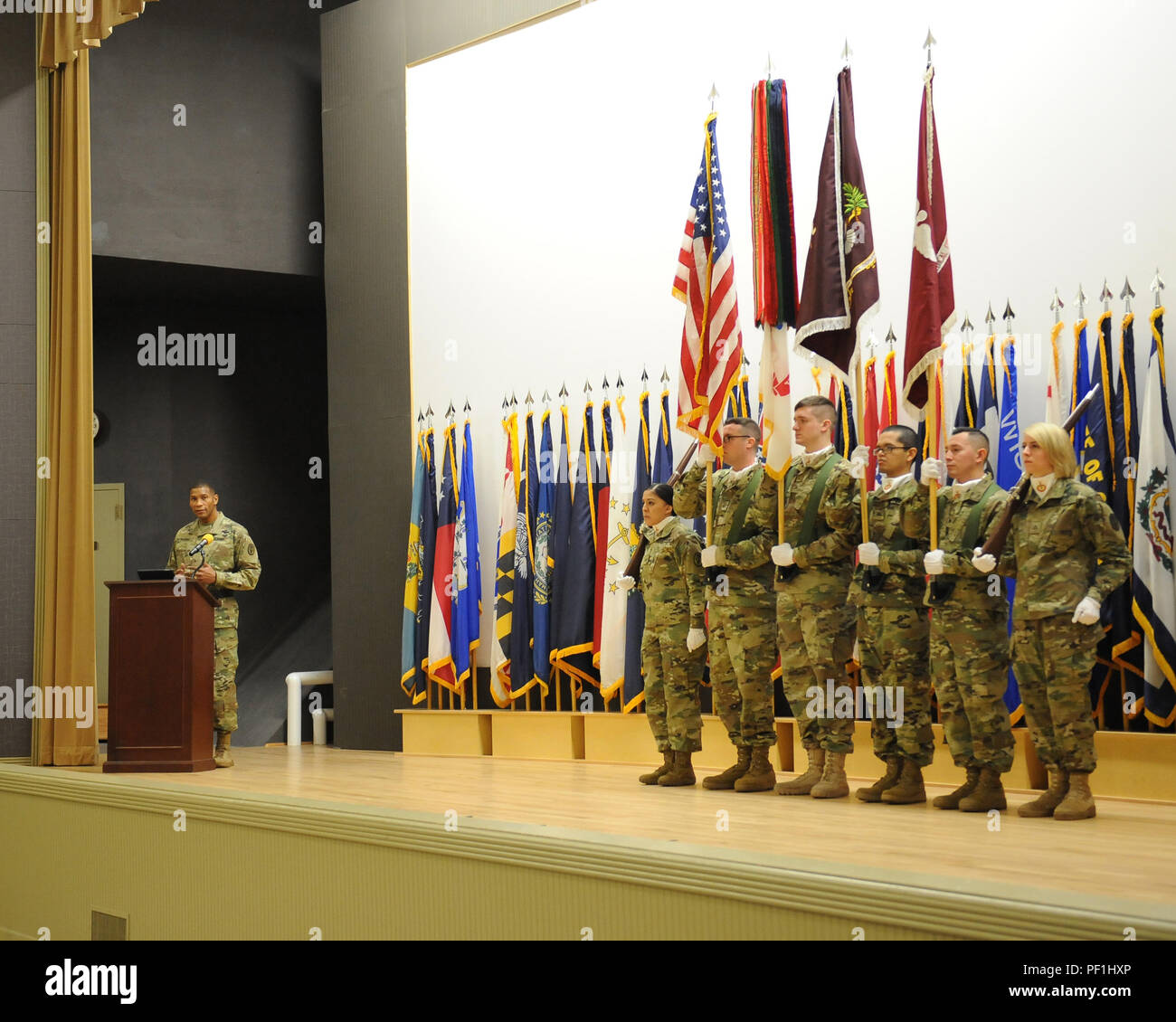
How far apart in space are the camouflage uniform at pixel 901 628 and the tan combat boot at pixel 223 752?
344 cm

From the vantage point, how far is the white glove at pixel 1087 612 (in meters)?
4.20

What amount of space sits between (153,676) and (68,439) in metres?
1.38

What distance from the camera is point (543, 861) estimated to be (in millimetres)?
3637

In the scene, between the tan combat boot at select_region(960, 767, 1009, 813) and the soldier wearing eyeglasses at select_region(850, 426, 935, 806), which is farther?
the soldier wearing eyeglasses at select_region(850, 426, 935, 806)

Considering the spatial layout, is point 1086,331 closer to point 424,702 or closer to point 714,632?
point 714,632

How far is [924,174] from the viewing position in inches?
191

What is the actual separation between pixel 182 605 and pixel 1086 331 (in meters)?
4.20

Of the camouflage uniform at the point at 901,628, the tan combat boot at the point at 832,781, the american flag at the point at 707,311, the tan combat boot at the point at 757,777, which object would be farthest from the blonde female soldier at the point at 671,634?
the camouflage uniform at the point at 901,628

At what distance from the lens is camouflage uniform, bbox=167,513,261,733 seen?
21.7ft

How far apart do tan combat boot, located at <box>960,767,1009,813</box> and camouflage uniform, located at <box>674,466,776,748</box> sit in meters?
0.88

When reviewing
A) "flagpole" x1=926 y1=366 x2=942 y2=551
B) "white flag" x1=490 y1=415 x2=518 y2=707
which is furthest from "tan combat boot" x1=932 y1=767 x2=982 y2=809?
"white flag" x1=490 y1=415 x2=518 y2=707

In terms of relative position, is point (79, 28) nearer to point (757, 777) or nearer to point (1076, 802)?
point (757, 777)

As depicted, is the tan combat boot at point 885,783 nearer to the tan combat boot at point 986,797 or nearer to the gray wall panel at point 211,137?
the tan combat boot at point 986,797

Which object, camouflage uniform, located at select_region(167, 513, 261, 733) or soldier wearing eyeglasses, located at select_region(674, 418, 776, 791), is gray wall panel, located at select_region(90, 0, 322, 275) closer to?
camouflage uniform, located at select_region(167, 513, 261, 733)
